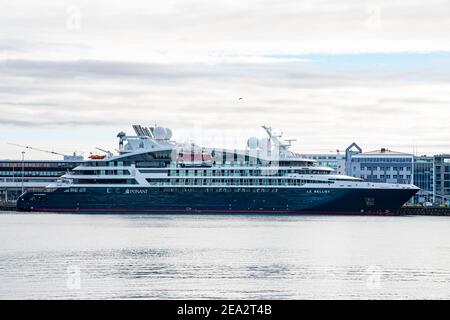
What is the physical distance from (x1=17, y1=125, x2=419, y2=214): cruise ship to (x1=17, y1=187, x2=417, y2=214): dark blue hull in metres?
0.13

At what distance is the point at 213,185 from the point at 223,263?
79.5 meters

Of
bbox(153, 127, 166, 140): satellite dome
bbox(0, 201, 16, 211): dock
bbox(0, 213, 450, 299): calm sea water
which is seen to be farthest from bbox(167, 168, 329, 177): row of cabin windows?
bbox(0, 201, 16, 211): dock

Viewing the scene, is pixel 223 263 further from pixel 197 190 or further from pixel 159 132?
pixel 159 132

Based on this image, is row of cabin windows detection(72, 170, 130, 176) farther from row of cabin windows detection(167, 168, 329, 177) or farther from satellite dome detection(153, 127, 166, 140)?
satellite dome detection(153, 127, 166, 140)

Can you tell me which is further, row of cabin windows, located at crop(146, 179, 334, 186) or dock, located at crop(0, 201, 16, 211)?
dock, located at crop(0, 201, 16, 211)

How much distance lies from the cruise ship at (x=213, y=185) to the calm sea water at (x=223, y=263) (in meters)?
35.2

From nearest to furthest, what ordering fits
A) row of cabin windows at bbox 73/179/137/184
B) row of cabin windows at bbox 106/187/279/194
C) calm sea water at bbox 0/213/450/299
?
calm sea water at bbox 0/213/450/299 → row of cabin windows at bbox 106/187/279/194 → row of cabin windows at bbox 73/179/137/184

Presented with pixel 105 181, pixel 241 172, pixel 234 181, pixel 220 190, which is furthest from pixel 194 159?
pixel 105 181

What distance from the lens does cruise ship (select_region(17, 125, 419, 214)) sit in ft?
449

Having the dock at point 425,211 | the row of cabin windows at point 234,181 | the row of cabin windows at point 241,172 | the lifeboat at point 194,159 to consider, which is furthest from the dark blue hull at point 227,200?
the dock at point 425,211

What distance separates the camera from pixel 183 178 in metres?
142
